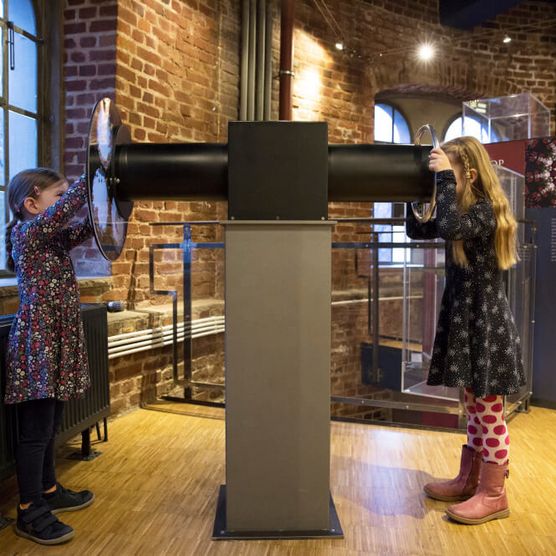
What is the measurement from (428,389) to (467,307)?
135cm

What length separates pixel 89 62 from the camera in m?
3.25

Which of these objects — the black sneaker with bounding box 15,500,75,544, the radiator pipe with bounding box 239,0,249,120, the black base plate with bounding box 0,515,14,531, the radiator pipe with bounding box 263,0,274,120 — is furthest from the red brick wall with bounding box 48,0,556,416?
the black sneaker with bounding box 15,500,75,544

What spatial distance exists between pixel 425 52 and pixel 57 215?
4.74 m

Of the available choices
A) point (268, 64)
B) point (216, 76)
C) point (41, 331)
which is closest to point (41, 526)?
point (41, 331)

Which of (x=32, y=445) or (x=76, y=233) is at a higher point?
(x=76, y=233)

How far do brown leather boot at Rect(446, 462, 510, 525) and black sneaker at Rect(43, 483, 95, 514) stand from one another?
128cm

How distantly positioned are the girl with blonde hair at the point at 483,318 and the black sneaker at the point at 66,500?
50.2 inches

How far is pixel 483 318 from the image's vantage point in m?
1.94

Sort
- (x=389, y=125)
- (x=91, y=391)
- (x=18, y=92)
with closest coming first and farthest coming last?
1. (x=91, y=391)
2. (x=18, y=92)
3. (x=389, y=125)

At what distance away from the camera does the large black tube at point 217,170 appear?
1733mm

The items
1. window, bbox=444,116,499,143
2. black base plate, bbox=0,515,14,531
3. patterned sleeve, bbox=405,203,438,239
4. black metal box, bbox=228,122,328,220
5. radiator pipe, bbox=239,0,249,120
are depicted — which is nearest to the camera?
black metal box, bbox=228,122,328,220

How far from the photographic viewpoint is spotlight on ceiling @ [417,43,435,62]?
553cm

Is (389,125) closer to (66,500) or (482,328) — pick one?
(482,328)

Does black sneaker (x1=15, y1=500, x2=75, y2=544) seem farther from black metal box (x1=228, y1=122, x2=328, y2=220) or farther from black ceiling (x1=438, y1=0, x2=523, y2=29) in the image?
black ceiling (x1=438, y1=0, x2=523, y2=29)
